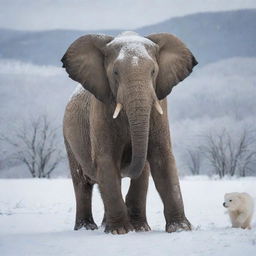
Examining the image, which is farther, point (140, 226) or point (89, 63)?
point (140, 226)

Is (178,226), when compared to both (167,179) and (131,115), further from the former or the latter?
(131,115)

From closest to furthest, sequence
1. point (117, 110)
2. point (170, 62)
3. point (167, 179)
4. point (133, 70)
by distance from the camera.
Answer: point (133, 70) → point (117, 110) → point (167, 179) → point (170, 62)

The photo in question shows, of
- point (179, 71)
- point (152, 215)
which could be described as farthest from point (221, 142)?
point (179, 71)

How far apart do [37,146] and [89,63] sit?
46729 millimetres

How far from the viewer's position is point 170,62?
9977 mm

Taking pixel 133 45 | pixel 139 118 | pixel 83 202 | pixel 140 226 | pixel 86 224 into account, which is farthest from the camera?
pixel 83 202

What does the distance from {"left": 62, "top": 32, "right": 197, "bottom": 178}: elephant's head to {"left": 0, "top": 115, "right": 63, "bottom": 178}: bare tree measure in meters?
44.9

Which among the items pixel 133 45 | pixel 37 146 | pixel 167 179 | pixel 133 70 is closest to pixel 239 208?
pixel 167 179

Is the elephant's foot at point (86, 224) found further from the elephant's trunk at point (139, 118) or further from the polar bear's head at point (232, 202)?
the elephant's trunk at point (139, 118)

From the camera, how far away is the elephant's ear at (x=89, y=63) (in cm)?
989

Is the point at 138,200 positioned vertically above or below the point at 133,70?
below

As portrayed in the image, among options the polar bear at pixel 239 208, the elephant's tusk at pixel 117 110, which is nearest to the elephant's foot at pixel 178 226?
the polar bear at pixel 239 208

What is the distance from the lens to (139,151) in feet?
28.7

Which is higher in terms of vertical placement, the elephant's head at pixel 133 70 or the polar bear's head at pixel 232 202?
the elephant's head at pixel 133 70
